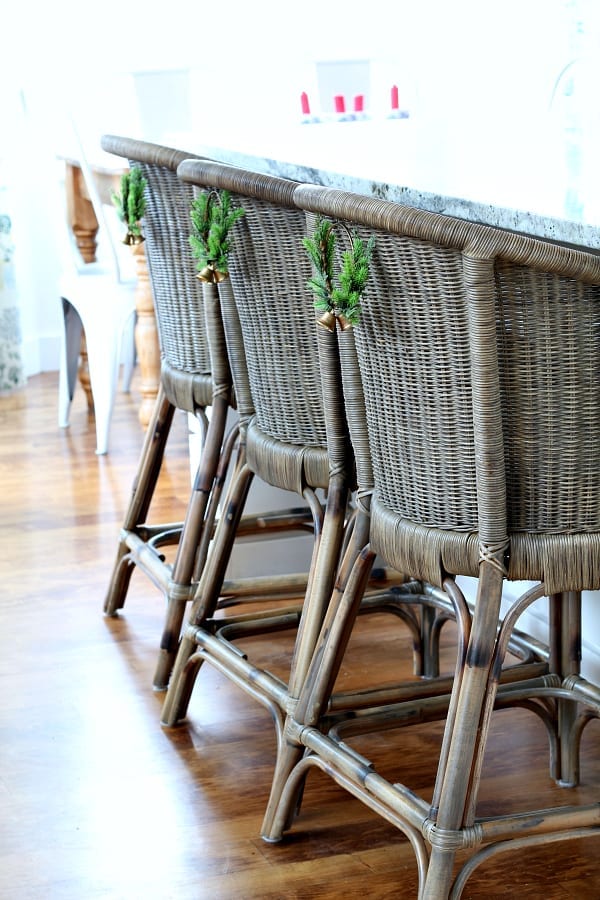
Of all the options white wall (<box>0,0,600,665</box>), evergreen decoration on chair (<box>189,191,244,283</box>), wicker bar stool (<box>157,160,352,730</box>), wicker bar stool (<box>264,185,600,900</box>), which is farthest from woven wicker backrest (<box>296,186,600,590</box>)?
white wall (<box>0,0,600,665</box>)

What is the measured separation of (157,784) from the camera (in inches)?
77.9

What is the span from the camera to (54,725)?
2199 mm

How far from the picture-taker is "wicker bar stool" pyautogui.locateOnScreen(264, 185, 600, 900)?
1.37m

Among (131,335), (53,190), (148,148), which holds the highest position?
(148,148)

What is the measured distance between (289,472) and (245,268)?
0.31 m

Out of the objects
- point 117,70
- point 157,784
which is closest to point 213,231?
point 157,784

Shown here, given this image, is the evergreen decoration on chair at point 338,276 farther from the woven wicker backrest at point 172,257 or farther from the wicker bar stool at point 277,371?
the woven wicker backrest at point 172,257

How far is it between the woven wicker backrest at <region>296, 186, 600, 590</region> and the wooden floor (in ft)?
1.55

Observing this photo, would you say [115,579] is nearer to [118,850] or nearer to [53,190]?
[118,850]

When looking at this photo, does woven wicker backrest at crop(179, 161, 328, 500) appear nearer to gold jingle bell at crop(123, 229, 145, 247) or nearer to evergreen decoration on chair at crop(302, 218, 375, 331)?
evergreen decoration on chair at crop(302, 218, 375, 331)

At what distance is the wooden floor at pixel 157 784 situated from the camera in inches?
66.9

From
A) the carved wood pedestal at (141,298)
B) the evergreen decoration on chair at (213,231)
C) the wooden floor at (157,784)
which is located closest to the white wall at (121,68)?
the carved wood pedestal at (141,298)

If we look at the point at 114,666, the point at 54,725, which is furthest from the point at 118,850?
the point at 114,666

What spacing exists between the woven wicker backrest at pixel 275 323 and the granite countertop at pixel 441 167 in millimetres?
154
